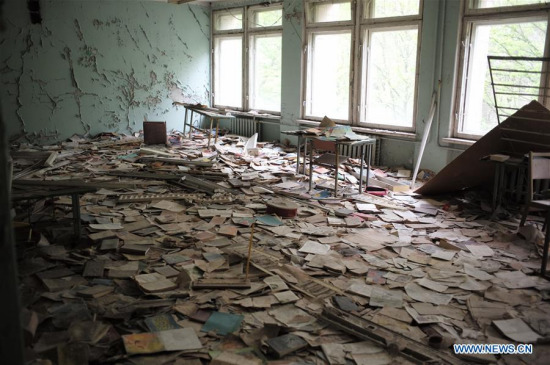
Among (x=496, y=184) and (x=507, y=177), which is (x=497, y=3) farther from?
(x=496, y=184)

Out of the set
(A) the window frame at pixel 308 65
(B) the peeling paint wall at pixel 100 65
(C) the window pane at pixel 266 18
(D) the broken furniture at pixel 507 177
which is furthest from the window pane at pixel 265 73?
(D) the broken furniture at pixel 507 177

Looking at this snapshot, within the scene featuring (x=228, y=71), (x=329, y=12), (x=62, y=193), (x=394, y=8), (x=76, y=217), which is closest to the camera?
(x=62, y=193)

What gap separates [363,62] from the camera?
29.1 feet

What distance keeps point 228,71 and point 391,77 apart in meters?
5.22

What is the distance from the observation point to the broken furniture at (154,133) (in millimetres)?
10211

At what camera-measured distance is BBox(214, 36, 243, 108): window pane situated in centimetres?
1213

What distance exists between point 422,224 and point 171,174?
150 inches

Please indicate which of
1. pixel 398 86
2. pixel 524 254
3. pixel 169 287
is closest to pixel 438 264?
pixel 524 254

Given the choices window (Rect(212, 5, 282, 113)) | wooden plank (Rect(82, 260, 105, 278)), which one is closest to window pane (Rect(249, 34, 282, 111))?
window (Rect(212, 5, 282, 113))

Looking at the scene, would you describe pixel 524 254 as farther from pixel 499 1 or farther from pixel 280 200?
pixel 499 1

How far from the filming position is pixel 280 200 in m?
6.23

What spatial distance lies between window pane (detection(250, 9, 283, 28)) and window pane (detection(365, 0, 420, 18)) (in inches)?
106

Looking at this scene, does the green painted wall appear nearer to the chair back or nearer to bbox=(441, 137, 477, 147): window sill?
bbox=(441, 137, 477, 147): window sill

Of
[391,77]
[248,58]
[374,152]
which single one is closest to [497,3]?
[391,77]
